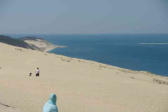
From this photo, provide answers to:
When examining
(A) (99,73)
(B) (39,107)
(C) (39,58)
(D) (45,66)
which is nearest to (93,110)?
(B) (39,107)

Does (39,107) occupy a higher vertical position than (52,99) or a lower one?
lower

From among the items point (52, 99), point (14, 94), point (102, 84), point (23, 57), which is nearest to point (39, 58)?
point (23, 57)

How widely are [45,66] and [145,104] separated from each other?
15910 mm

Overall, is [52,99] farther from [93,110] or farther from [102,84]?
[102,84]

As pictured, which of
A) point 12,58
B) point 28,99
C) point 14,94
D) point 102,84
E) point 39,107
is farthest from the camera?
point 12,58

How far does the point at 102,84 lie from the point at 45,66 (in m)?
10.2

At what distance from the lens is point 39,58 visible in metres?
31.6

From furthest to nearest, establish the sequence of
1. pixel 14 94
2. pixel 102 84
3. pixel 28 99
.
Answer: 1. pixel 102 84
2. pixel 14 94
3. pixel 28 99

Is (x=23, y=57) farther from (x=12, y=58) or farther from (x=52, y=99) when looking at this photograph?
(x=52, y=99)

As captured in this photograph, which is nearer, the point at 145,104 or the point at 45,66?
the point at 145,104

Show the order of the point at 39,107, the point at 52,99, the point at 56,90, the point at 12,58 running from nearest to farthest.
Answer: the point at 52,99
the point at 39,107
the point at 56,90
the point at 12,58

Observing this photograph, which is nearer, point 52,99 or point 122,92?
point 52,99

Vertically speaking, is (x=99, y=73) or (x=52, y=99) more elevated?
(x=52, y=99)

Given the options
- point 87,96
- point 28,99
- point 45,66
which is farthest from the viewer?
point 45,66
